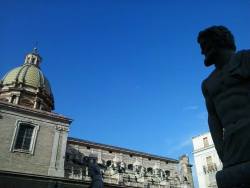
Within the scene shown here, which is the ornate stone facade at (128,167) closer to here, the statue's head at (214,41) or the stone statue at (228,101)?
the stone statue at (228,101)

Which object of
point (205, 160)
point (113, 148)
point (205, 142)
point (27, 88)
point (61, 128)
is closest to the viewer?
point (61, 128)

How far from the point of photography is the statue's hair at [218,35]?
3021 millimetres

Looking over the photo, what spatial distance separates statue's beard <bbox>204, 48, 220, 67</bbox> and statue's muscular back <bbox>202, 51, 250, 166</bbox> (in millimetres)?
134

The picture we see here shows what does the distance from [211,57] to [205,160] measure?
3734 cm

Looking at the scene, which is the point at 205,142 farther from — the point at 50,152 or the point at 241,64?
the point at 241,64

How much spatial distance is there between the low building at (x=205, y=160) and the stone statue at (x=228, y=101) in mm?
34378

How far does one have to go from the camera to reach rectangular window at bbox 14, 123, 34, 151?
24391 mm

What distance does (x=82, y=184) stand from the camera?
23.5 m

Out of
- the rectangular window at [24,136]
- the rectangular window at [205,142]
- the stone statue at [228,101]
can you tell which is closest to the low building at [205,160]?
the rectangular window at [205,142]

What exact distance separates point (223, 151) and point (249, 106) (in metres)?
0.53

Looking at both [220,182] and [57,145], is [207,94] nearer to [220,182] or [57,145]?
[220,182]

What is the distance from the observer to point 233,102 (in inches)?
108

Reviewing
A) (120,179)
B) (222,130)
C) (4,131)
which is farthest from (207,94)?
(120,179)

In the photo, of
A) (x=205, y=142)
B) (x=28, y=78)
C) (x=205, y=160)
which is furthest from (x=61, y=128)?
(x=205, y=142)
